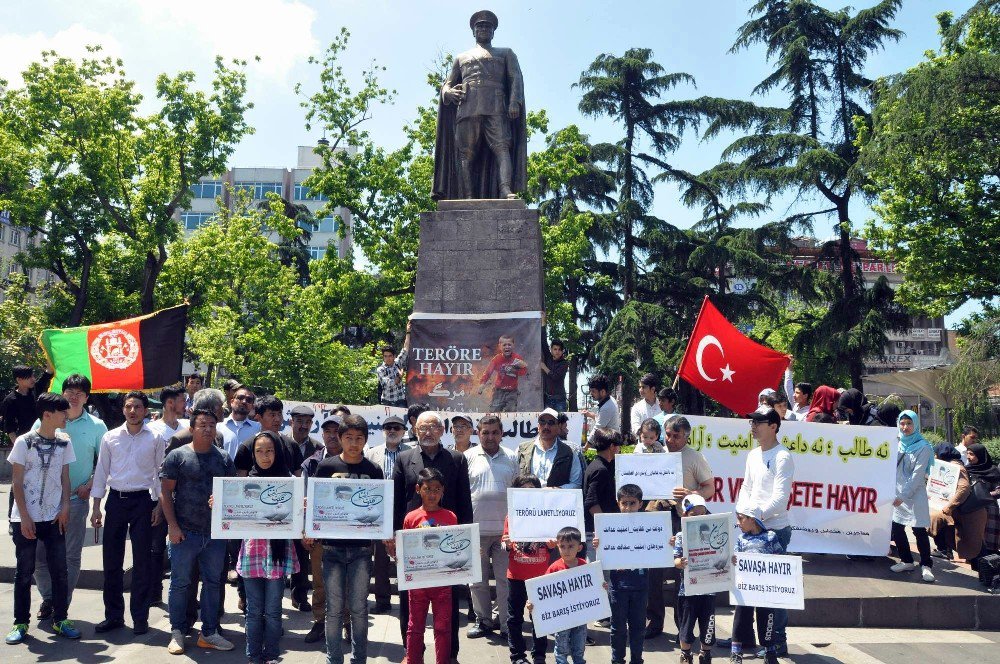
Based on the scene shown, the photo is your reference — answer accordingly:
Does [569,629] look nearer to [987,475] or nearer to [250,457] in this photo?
[250,457]

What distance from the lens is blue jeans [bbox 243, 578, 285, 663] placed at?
238 inches

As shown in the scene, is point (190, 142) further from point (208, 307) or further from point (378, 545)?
point (378, 545)

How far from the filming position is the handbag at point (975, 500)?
31.2 ft

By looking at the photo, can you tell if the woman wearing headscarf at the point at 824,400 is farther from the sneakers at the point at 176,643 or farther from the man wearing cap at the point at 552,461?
the sneakers at the point at 176,643

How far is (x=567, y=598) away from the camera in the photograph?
586 cm

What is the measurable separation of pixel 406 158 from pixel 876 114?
14.8 meters

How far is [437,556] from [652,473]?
1921 millimetres

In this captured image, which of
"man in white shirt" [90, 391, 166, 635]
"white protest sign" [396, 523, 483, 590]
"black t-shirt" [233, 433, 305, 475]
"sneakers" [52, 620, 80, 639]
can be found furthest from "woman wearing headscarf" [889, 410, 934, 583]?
"sneakers" [52, 620, 80, 639]

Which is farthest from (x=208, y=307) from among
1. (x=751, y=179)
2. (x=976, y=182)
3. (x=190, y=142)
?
(x=976, y=182)

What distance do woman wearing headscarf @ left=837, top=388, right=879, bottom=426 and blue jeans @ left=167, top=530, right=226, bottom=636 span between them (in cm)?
726

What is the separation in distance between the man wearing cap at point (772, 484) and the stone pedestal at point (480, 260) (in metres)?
4.90

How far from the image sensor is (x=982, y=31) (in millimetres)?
24359

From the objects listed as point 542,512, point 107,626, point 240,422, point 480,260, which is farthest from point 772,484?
point 480,260

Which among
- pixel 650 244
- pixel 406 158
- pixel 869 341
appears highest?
pixel 406 158
